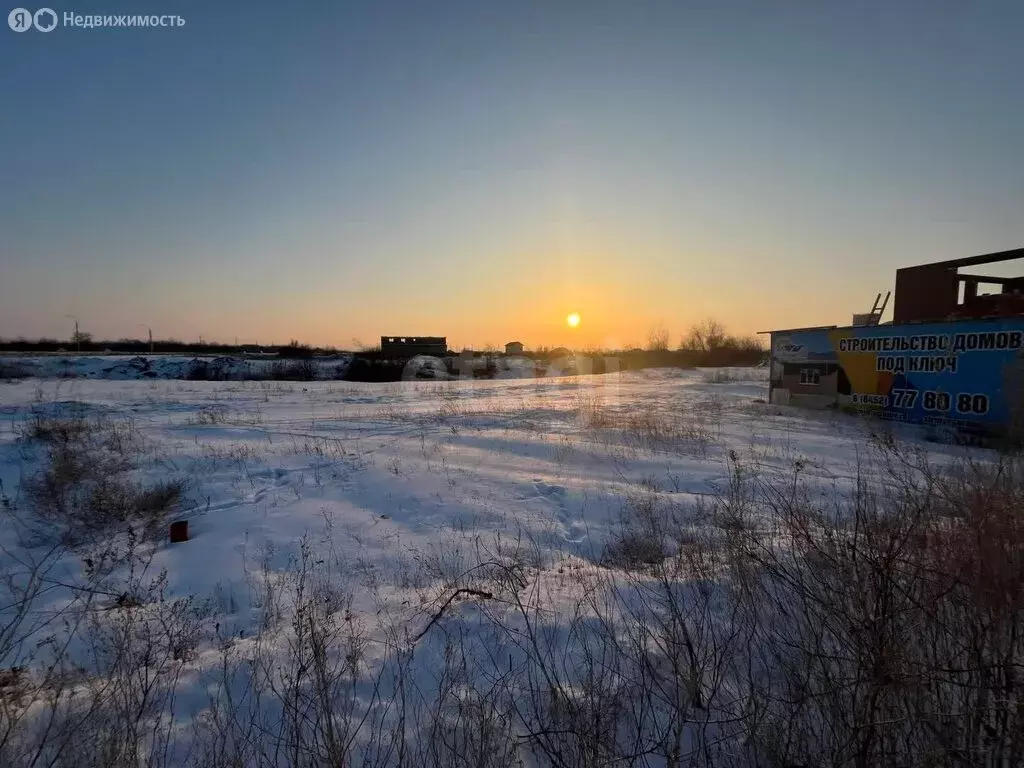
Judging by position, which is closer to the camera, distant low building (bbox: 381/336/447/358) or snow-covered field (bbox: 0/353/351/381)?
snow-covered field (bbox: 0/353/351/381)

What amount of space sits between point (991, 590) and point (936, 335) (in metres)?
14.5

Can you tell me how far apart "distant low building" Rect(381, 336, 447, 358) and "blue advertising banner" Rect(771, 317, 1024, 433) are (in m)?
35.6

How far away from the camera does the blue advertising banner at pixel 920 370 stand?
11.6 meters

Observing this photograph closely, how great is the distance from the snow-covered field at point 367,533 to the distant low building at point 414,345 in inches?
1350

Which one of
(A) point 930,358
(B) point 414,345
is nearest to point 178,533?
(A) point 930,358

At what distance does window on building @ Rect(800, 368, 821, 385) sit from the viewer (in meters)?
17.0

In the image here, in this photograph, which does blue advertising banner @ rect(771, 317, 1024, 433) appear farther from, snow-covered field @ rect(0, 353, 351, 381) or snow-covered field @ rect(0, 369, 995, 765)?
snow-covered field @ rect(0, 353, 351, 381)

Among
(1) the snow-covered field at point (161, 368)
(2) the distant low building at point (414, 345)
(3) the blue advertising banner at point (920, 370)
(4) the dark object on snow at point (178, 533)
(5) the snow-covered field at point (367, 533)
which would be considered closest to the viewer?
(5) the snow-covered field at point (367, 533)

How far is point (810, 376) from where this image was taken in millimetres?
17359

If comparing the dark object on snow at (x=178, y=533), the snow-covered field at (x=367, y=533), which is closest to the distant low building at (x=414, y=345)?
the snow-covered field at (x=367, y=533)

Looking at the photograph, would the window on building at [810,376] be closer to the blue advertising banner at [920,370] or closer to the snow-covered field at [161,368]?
the blue advertising banner at [920,370]

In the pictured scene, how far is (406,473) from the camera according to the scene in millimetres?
7910

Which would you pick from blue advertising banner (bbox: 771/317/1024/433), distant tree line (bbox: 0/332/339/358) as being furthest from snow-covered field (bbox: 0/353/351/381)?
blue advertising banner (bbox: 771/317/1024/433)

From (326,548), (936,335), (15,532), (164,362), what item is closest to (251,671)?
(326,548)
